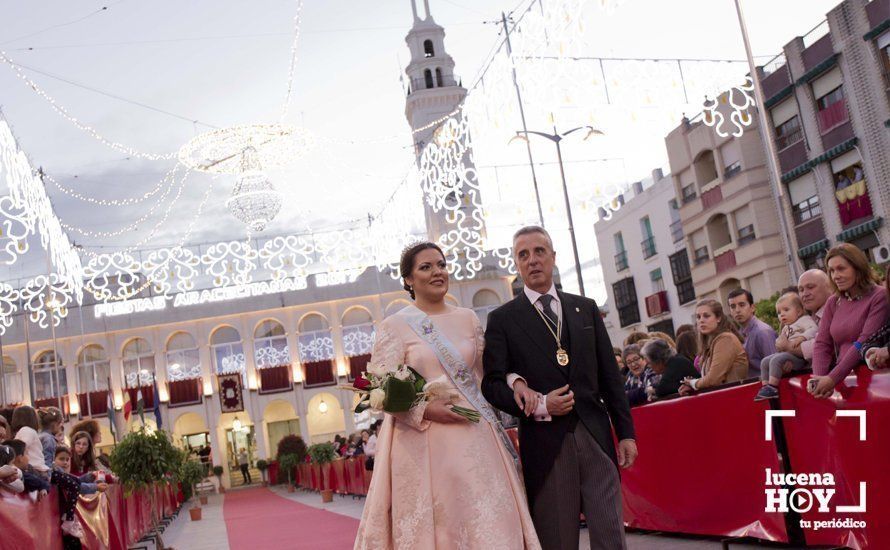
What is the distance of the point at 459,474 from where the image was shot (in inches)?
169

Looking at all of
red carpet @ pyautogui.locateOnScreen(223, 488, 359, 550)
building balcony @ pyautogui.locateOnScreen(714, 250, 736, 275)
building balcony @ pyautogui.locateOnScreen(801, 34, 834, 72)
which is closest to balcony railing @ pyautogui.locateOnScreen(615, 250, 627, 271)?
building balcony @ pyautogui.locateOnScreen(714, 250, 736, 275)

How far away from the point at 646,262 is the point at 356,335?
13521 millimetres

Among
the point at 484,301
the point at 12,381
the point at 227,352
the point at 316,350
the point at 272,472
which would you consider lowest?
the point at 272,472

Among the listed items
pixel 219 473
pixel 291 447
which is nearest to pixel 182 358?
pixel 219 473

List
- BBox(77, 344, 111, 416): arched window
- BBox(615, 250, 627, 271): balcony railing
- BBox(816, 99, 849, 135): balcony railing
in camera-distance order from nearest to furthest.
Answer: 1. BBox(816, 99, 849, 135): balcony railing
2. BBox(77, 344, 111, 416): arched window
3. BBox(615, 250, 627, 271): balcony railing

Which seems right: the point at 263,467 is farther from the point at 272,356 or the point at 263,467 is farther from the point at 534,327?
the point at 534,327

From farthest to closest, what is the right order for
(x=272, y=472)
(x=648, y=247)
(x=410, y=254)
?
(x=648, y=247) → (x=272, y=472) → (x=410, y=254)

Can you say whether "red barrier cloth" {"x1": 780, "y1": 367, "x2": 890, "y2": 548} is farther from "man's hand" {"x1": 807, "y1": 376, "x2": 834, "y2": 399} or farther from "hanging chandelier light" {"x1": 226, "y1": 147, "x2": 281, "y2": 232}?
"hanging chandelier light" {"x1": 226, "y1": 147, "x2": 281, "y2": 232}

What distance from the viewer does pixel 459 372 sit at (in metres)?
4.47

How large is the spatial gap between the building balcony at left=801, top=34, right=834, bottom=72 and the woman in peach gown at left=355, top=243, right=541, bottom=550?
27.2 metres

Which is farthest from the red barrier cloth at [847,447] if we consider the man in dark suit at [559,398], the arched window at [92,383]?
the arched window at [92,383]

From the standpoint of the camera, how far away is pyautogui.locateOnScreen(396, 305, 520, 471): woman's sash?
4.45m

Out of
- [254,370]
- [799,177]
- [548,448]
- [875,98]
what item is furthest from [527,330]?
[254,370]

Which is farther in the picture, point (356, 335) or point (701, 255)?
point (356, 335)
